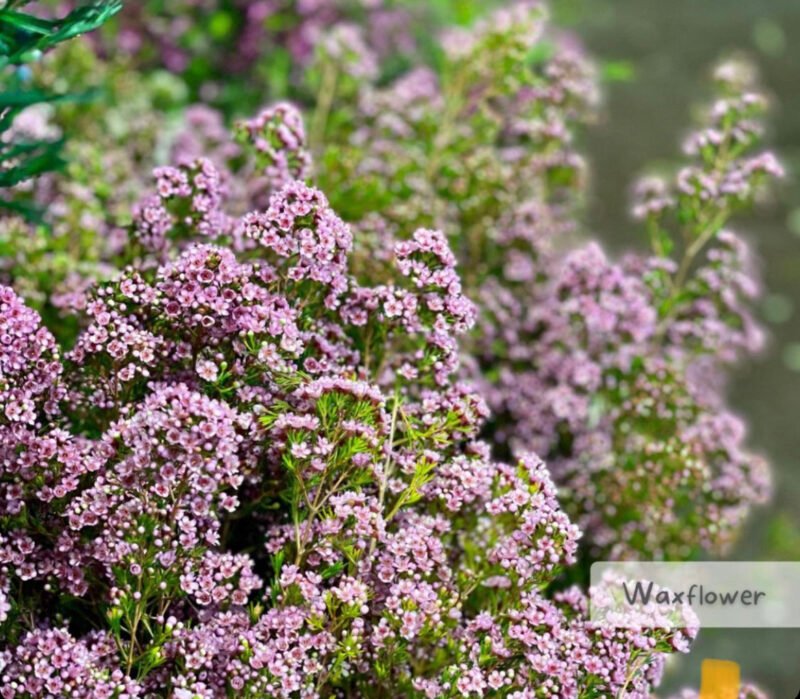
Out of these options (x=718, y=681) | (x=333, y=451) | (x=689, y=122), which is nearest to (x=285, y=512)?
(x=333, y=451)

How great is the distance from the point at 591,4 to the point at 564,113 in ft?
10.5

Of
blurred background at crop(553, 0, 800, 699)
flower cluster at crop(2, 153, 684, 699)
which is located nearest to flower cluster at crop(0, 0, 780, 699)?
flower cluster at crop(2, 153, 684, 699)

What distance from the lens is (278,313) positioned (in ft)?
4.26

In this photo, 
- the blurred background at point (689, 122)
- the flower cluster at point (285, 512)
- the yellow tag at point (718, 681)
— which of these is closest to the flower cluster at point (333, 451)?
the flower cluster at point (285, 512)

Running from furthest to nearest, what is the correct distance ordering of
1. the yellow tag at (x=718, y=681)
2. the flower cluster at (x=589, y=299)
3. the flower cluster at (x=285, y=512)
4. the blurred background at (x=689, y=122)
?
the blurred background at (x=689, y=122)
the flower cluster at (x=589, y=299)
the yellow tag at (x=718, y=681)
the flower cluster at (x=285, y=512)

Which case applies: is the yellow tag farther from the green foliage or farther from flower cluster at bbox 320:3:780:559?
the green foliage

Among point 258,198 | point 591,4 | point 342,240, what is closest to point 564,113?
point 258,198

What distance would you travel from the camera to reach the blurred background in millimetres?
4016

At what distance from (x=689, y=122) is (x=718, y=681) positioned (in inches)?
164

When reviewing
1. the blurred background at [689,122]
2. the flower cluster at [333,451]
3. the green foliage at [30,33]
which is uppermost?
the blurred background at [689,122]

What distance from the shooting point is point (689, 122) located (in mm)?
5148

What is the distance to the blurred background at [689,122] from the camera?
13.2 ft

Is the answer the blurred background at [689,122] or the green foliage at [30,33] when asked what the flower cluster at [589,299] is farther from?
the blurred background at [689,122]

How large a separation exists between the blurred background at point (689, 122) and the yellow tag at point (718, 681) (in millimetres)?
2046
